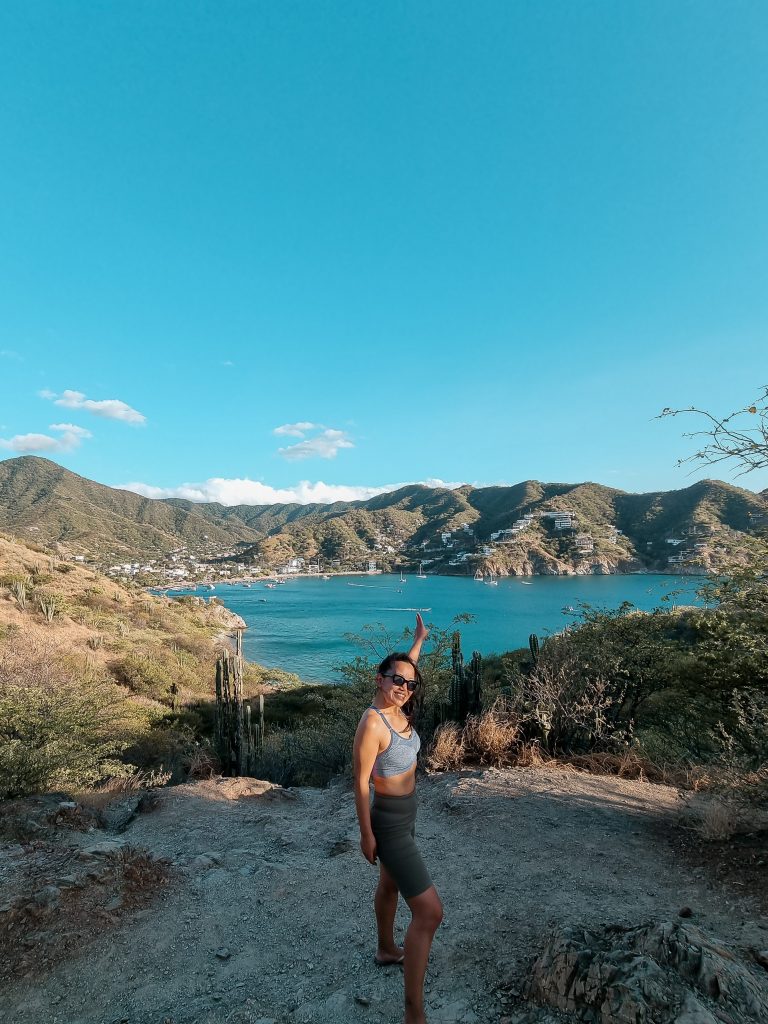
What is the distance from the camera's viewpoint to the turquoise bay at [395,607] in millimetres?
48062

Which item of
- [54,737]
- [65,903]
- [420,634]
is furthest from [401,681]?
[54,737]

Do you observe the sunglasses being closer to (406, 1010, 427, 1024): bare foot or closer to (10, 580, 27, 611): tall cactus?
(406, 1010, 427, 1024): bare foot

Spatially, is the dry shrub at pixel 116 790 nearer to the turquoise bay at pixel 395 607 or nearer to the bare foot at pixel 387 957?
the bare foot at pixel 387 957

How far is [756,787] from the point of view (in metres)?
4.32

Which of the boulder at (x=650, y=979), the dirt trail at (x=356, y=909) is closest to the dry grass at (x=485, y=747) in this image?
the dirt trail at (x=356, y=909)

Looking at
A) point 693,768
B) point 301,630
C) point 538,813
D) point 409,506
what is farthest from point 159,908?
point 409,506

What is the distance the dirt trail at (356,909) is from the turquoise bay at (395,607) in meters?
30.2

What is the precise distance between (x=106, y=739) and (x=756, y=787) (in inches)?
462

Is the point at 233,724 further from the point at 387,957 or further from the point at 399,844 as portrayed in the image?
the point at 399,844

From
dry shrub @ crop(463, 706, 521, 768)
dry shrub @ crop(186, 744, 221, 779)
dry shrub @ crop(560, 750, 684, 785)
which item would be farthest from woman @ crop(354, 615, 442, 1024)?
dry shrub @ crop(186, 744, 221, 779)

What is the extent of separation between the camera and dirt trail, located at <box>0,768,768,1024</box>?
2855 mm

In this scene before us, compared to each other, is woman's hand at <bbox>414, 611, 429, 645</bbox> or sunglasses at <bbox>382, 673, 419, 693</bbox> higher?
woman's hand at <bbox>414, 611, 429, 645</bbox>

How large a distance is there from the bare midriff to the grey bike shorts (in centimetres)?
2

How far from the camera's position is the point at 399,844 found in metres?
2.48
